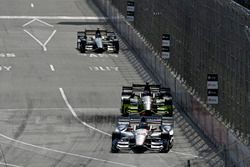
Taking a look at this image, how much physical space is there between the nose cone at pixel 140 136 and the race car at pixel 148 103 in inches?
187

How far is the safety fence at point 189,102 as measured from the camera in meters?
33.8

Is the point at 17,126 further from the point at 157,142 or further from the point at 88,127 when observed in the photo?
the point at 157,142

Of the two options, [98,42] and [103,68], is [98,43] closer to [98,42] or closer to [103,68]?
[98,42]

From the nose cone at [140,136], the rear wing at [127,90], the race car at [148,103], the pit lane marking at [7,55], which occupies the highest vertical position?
the pit lane marking at [7,55]

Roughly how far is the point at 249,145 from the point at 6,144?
10186 mm

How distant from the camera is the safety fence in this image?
33.8m

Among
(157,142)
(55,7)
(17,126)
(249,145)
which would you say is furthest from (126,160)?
(55,7)

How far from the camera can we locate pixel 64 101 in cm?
4731

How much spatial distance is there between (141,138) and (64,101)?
42.0 ft

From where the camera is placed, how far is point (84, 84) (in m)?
51.2

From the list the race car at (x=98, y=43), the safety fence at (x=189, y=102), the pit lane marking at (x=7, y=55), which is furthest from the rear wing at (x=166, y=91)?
the pit lane marking at (x=7, y=55)

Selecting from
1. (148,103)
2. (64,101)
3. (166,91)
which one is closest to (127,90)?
(166,91)

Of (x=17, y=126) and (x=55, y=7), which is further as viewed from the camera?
(x=55, y=7)

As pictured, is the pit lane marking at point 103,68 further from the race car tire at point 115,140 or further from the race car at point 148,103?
the race car tire at point 115,140
